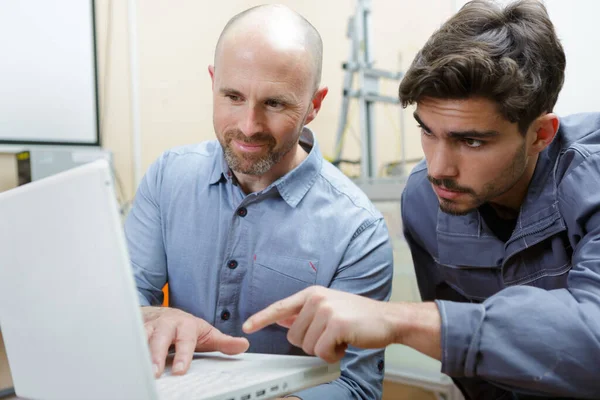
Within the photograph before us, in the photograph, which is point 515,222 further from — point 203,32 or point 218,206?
point 203,32

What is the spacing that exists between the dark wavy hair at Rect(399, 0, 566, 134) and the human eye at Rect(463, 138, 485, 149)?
6 cm

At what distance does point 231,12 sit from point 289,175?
191cm

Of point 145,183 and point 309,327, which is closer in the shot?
point 309,327

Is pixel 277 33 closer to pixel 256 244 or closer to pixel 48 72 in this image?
pixel 256 244

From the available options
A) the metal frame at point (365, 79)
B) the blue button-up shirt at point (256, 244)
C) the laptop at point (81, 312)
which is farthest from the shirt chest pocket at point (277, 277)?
the metal frame at point (365, 79)

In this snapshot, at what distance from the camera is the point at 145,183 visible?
4.10ft

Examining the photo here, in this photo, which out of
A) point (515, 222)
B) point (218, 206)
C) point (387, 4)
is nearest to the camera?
point (515, 222)

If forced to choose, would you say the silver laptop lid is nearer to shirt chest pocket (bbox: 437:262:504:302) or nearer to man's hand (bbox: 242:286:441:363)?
man's hand (bbox: 242:286:441:363)

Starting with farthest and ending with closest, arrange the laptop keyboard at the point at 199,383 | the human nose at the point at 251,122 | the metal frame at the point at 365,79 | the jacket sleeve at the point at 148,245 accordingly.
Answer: the metal frame at the point at 365,79 < the jacket sleeve at the point at 148,245 < the human nose at the point at 251,122 < the laptop keyboard at the point at 199,383

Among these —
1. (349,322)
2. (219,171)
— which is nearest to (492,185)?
(349,322)

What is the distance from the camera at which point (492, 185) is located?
939 mm

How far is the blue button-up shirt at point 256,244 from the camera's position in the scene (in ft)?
3.56

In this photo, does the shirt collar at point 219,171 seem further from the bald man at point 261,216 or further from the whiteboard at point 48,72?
the whiteboard at point 48,72

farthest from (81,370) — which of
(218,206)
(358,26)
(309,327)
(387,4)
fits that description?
(387,4)
